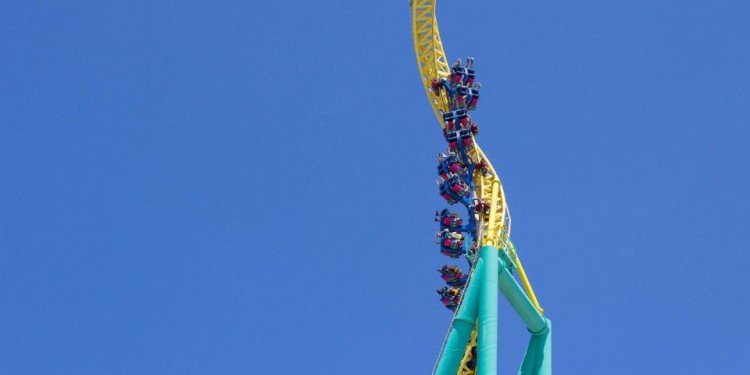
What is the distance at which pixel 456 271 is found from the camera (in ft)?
180

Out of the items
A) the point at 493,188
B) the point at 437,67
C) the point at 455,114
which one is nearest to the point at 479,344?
the point at 493,188

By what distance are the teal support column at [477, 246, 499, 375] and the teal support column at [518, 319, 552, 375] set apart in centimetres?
590

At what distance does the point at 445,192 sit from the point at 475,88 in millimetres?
6098

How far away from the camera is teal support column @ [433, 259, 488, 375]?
49.0 meters

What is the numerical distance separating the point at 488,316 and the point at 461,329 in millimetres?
1388

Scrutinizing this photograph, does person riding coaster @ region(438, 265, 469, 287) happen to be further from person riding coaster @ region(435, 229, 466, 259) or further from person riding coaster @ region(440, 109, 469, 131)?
person riding coaster @ region(440, 109, 469, 131)

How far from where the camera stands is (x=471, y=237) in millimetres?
55188

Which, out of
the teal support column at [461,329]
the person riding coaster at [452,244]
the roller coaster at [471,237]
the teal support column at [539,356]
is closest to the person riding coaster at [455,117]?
the roller coaster at [471,237]

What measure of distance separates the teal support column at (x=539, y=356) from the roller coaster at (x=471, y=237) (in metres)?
0.05

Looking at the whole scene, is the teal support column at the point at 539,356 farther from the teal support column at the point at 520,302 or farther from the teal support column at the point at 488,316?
the teal support column at the point at 488,316

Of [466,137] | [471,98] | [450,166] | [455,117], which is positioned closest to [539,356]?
[450,166]

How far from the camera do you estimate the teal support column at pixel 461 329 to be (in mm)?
49000

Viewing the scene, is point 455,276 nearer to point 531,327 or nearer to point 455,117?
point 531,327

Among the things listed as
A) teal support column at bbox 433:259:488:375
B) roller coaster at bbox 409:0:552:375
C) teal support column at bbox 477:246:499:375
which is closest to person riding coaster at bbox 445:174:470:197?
roller coaster at bbox 409:0:552:375
